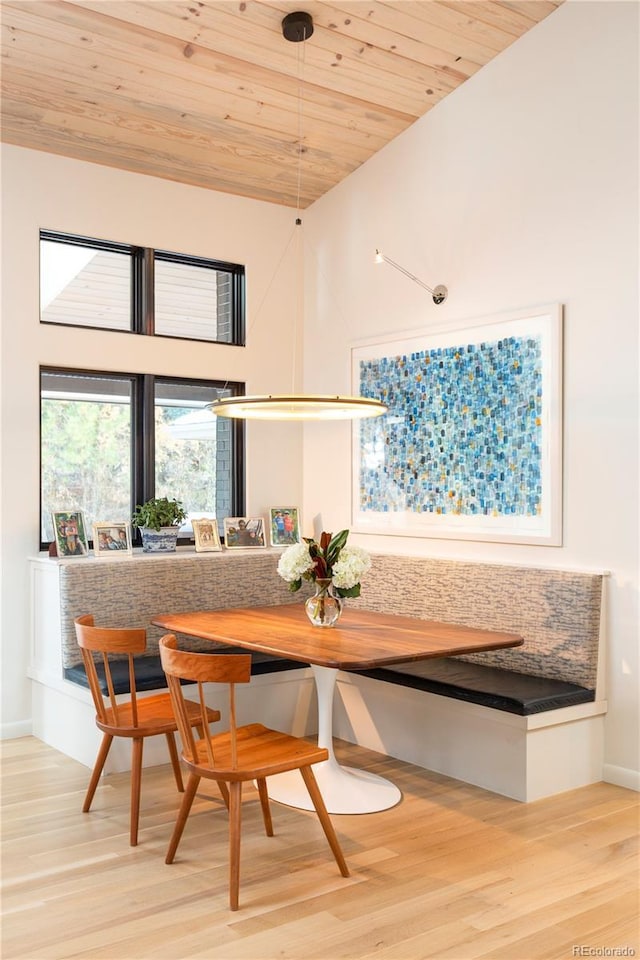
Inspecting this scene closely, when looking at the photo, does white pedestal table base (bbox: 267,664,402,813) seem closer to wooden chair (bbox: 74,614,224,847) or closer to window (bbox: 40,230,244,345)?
wooden chair (bbox: 74,614,224,847)

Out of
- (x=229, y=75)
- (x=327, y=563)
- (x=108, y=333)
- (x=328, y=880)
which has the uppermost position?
(x=229, y=75)

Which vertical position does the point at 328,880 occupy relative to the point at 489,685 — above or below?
below

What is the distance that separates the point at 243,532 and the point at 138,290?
1.56 m

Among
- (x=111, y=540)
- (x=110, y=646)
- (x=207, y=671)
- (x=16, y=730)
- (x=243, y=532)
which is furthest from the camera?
(x=243, y=532)

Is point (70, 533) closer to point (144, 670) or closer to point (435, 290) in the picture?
point (144, 670)

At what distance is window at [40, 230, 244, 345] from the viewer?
186 inches

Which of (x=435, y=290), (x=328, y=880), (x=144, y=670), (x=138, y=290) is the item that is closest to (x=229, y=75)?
(x=138, y=290)

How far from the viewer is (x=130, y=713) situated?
346cm

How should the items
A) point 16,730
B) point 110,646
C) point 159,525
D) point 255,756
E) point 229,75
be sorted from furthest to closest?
1. point 159,525
2. point 16,730
3. point 229,75
4. point 110,646
5. point 255,756

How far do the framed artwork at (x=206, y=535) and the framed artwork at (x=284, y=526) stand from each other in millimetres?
431

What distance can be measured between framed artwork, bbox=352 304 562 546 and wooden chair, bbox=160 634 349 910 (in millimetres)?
1758

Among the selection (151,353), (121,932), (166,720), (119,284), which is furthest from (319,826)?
(119,284)

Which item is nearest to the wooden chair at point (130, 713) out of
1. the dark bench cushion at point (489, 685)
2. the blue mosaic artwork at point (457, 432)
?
the dark bench cushion at point (489, 685)

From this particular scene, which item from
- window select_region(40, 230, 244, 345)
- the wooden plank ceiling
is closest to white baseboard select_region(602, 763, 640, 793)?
window select_region(40, 230, 244, 345)
